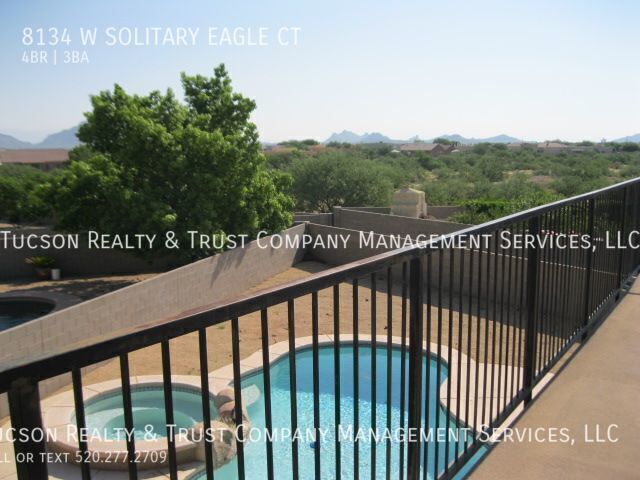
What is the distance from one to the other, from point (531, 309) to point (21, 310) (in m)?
14.3

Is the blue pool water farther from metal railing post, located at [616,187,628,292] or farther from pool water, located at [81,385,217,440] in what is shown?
metal railing post, located at [616,187,628,292]

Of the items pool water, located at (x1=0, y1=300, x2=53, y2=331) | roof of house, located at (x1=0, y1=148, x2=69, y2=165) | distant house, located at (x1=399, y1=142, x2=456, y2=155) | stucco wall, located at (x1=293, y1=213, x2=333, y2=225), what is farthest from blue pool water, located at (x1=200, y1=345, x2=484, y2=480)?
distant house, located at (x1=399, y1=142, x2=456, y2=155)

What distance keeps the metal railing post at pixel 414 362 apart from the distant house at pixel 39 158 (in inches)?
2640

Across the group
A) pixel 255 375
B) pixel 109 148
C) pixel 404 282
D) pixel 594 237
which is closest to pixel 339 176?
pixel 109 148

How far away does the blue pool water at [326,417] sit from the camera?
6.23 meters

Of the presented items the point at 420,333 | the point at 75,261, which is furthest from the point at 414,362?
the point at 75,261

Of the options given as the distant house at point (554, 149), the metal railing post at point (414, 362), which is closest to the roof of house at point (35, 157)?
the metal railing post at point (414, 362)

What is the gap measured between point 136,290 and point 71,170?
5.23 m

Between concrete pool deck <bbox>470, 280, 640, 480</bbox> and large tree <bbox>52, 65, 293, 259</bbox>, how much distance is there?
11.6m

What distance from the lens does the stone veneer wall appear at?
339 inches

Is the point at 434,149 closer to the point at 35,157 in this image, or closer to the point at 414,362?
the point at 35,157

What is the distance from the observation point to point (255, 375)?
903 cm

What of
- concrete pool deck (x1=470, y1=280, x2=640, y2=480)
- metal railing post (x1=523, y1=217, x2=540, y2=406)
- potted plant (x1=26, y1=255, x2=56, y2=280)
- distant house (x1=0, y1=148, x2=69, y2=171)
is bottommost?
potted plant (x1=26, y1=255, x2=56, y2=280)

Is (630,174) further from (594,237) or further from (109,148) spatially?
(594,237)
